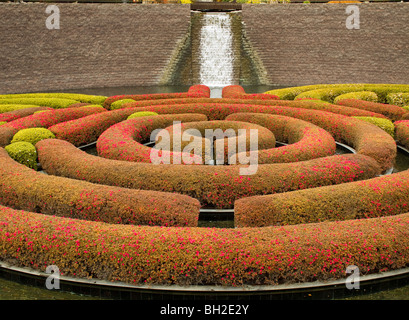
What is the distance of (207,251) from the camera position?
22.7ft

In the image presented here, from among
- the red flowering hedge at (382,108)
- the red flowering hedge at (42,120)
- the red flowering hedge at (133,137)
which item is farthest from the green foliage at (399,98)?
the red flowering hedge at (42,120)

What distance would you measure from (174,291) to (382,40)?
110 feet

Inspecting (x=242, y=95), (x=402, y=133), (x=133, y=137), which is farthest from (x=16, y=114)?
(x=402, y=133)

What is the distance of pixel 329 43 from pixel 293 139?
22889 millimetres

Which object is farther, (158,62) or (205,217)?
(158,62)

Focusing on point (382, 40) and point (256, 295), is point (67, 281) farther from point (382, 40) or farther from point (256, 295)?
point (382, 40)

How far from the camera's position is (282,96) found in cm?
2442

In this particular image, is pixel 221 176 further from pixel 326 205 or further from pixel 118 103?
pixel 118 103

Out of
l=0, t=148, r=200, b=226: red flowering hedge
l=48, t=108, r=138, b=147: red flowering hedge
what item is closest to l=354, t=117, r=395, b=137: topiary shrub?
l=0, t=148, r=200, b=226: red flowering hedge

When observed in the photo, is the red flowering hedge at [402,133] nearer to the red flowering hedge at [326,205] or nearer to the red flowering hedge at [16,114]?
the red flowering hedge at [326,205]

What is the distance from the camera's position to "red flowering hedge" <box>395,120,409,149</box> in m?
15.4
